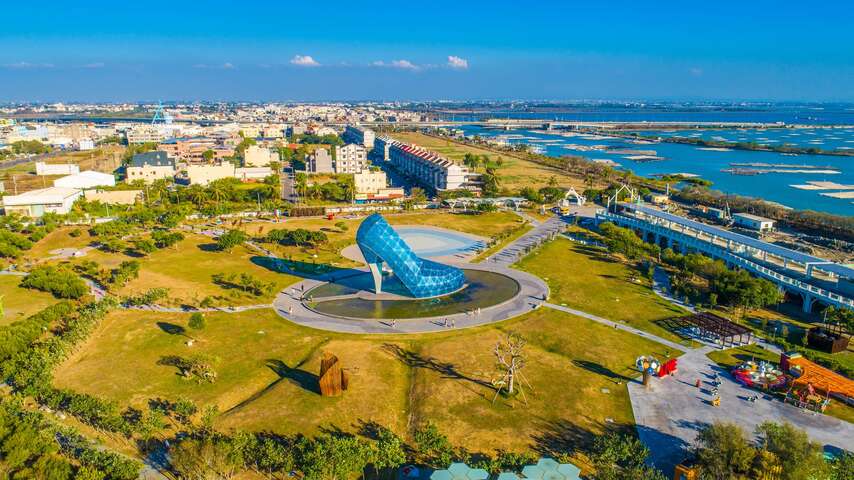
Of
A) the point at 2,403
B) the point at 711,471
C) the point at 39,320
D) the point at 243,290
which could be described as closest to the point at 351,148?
the point at 243,290

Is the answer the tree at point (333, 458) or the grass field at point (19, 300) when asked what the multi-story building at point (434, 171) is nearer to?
the grass field at point (19, 300)

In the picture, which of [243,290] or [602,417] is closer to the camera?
[602,417]

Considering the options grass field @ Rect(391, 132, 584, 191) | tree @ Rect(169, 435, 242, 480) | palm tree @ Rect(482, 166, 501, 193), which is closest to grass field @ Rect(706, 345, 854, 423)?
tree @ Rect(169, 435, 242, 480)

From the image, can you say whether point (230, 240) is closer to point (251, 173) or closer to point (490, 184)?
point (490, 184)

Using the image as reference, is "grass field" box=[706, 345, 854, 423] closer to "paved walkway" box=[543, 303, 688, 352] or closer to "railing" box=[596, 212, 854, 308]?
"paved walkway" box=[543, 303, 688, 352]

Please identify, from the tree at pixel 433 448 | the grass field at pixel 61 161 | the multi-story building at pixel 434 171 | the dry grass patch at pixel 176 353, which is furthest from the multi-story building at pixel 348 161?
the tree at pixel 433 448

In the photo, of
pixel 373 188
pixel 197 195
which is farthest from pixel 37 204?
pixel 373 188

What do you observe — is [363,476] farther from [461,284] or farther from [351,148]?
[351,148]

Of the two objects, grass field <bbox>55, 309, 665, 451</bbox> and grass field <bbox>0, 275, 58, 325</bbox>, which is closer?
grass field <bbox>55, 309, 665, 451</bbox>
